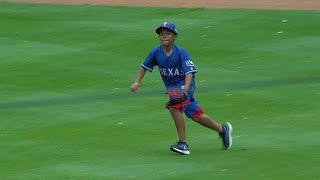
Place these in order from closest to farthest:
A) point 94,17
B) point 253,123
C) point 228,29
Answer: point 253,123 → point 228,29 → point 94,17

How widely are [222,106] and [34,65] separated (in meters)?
5.65

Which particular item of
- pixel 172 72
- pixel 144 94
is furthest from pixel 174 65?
pixel 144 94

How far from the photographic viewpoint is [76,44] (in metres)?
22.2

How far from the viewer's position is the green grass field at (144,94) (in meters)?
11.7

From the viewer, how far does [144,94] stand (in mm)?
16750

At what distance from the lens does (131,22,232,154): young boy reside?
478 inches

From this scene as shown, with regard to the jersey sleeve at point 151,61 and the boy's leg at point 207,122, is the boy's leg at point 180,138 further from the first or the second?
the jersey sleeve at point 151,61

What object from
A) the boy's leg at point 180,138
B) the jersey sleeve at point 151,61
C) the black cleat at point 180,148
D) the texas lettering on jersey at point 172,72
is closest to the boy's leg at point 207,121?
the boy's leg at point 180,138

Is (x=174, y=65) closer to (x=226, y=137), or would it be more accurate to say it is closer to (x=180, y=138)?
(x=180, y=138)

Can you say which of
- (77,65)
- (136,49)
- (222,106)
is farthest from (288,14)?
(222,106)

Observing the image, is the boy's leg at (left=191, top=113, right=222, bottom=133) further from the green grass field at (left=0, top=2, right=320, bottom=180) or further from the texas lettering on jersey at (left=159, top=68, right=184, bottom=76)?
the texas lettering on jersey at (left=159, top=68, right=184, bottom=76)

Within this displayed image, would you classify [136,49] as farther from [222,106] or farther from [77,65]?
[222,106]

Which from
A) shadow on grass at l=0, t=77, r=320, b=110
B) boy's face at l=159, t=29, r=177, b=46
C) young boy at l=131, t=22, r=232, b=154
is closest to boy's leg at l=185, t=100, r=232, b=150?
young boy at l=131, t=22, r=232, b=154

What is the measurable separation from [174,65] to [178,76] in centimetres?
16
